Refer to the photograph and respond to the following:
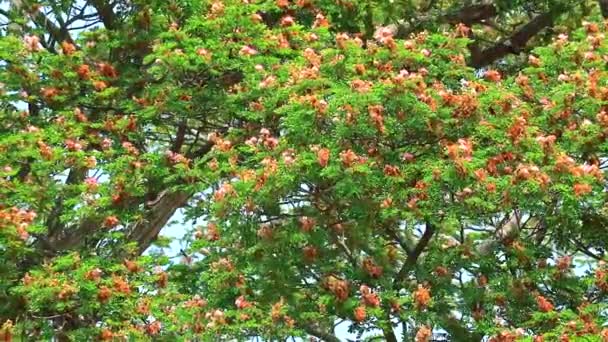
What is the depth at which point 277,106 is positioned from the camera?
9.27 meters

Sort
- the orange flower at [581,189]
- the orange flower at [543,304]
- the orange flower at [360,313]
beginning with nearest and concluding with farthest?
1. the orange flower at [581,189]
2. the orange flower at [543,304]
3. the orange flower at [360,313]

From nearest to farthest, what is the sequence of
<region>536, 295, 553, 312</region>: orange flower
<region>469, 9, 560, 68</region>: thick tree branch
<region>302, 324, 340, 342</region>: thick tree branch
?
1. <region>536, 295, 553, 312</region>: orange flower
2. <region>302, 324, 340, 342</region>: thick tree branch
3. <region>469, 9, 560, 68</region>: thick tree branch

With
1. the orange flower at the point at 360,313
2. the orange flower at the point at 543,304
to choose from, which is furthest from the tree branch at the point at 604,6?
the orange flower at the point at 360,313

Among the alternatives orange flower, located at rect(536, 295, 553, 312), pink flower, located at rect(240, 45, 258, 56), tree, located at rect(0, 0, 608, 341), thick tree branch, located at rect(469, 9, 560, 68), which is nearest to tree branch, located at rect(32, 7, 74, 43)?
tree, located at rect(0, 0, 608, 341)

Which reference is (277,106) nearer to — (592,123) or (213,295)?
(213,295)

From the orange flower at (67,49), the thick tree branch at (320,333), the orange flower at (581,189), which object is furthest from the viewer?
the orange flower at (67,49)

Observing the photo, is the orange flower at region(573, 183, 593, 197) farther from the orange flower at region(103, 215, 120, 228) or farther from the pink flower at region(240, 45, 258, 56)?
the orange flower at region(103, 215, 120, 228)

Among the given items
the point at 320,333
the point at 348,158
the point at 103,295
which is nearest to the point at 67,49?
the point at 103,295

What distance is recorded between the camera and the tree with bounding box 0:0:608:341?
7.97 metres

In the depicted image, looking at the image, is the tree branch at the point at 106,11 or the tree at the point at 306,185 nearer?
the tree at the point at 306,185

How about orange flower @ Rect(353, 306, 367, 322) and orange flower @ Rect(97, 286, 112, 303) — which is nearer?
orange flower @ Rect(353, 306, 367, 322)

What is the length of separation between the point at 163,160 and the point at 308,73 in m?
1.80

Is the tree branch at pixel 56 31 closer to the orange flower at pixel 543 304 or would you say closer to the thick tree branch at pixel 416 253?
the thick tree branch at pixel 416 253

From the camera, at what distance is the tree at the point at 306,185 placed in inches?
314
